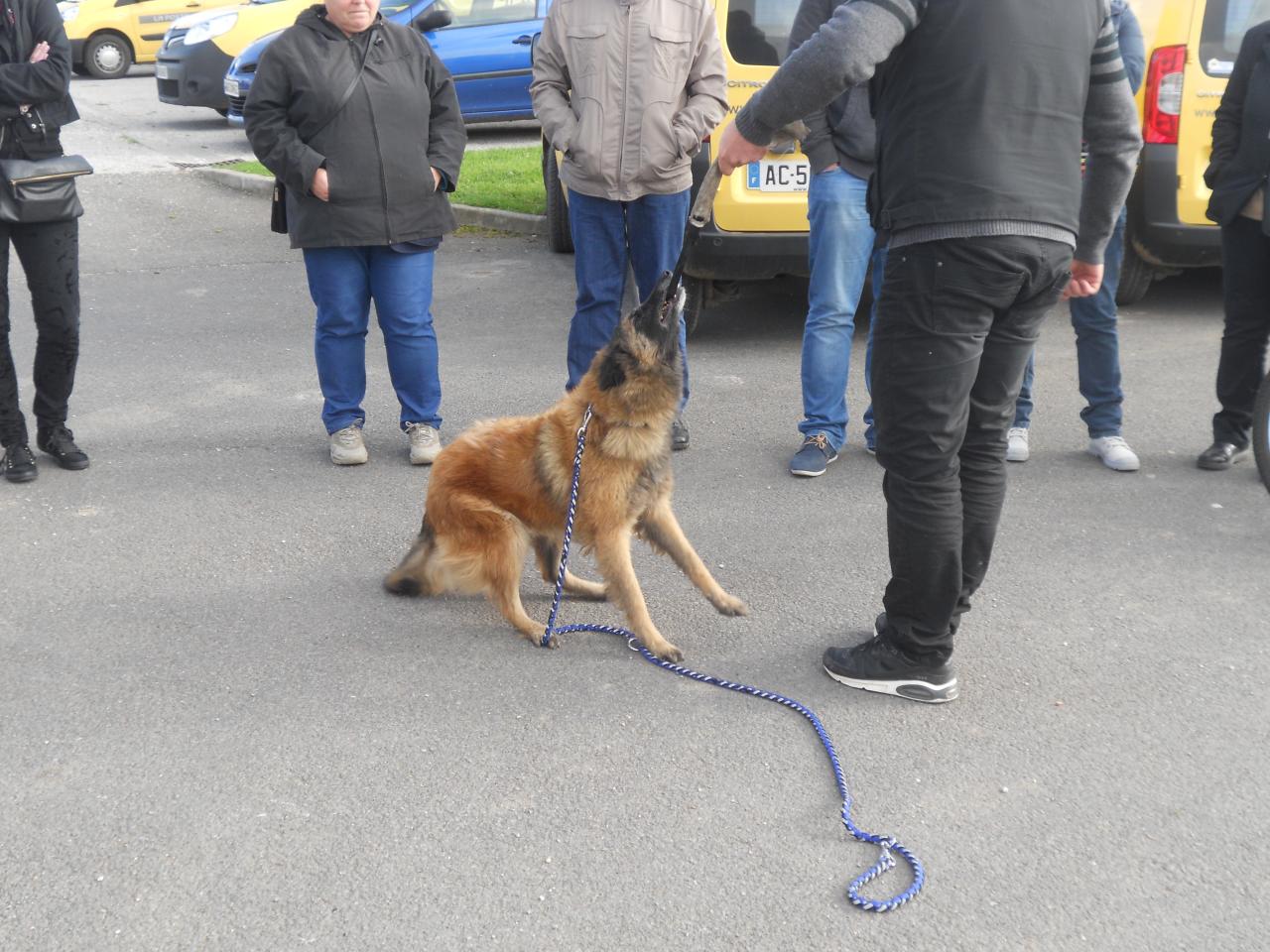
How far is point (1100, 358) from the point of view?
17.5ft

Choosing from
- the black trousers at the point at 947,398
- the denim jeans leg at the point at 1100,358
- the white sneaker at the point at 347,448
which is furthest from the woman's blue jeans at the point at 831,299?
the white sneaker at the point at 347,448

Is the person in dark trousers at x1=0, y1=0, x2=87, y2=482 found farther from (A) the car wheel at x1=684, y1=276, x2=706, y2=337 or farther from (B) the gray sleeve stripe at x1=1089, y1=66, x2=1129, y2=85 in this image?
(B) the gray sleeve stripe at x1=1089, y1=66, x2=1129, y2=85

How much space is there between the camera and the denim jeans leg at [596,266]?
5.42 meters

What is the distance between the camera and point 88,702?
3.55m

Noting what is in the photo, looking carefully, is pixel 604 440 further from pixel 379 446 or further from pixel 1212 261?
pixel 1212 261

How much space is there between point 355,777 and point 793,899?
3.92 feet

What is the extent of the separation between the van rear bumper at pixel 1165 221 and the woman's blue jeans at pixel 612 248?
2844 mm

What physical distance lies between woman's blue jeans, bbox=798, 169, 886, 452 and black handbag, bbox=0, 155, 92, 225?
312 cm

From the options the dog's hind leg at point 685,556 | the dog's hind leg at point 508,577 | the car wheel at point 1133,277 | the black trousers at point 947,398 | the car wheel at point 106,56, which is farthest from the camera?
the car wheel at point 106,56

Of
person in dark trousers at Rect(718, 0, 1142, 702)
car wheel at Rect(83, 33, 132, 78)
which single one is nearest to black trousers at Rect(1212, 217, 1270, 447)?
person in dark trousers at Rect(718, 0, 1142, 702)

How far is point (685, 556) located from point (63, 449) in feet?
10.2

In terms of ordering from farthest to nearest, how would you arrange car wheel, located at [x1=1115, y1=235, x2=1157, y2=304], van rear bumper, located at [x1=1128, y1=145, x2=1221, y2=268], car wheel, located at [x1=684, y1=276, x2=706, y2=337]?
1. car wheel, located at [x1=1115, y1=235, x2=1157, y2=304]
2. car wheel, located at [x1=684, y1=276, x2=706, y2=337]
3. van rear bumper, located at [x1=1128, y1=145, x2=1221, y2=268]

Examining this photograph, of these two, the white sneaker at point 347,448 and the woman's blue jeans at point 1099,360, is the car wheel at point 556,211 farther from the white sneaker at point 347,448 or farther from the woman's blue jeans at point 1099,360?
the woman's blue jeans at point 1099,360

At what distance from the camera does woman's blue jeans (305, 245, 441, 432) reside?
546 centimetres
